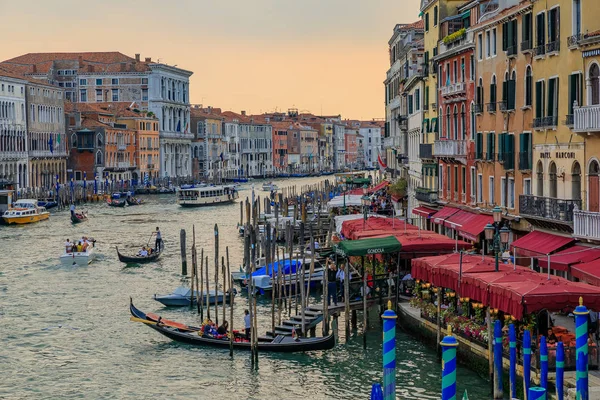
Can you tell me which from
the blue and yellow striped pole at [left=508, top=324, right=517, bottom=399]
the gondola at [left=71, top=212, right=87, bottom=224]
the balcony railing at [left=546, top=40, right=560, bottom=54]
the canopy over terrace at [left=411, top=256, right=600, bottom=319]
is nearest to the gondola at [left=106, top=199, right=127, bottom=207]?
the gondola at [left=71, top=212, right=87, bottom=224]

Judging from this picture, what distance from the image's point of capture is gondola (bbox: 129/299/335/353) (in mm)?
15766

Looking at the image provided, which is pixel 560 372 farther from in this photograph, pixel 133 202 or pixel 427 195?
pixel 133 202

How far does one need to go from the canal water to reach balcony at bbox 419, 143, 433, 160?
21.1 feet

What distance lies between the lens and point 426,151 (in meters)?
26.2

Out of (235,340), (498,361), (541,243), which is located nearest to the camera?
(498,361)

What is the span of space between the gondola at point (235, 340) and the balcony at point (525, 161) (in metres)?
4.53

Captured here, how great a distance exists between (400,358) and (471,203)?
23.2 feet

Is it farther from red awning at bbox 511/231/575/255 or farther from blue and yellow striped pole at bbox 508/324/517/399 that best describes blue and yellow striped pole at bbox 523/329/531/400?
red awning at bbox 511/231/575/255

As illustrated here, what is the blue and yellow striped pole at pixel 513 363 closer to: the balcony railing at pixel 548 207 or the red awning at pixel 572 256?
the red awning at pixel 572 256

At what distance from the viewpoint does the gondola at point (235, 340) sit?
15.8m

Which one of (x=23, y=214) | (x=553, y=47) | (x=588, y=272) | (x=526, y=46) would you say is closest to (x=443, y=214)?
(x=526, y=46)

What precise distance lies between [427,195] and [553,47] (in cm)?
943

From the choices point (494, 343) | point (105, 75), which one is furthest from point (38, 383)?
point (105, 75)

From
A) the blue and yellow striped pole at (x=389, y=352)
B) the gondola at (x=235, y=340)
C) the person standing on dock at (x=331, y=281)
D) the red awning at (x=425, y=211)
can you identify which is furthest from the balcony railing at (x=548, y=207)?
the blue and yellow striped pole at (x=389, y=352)
